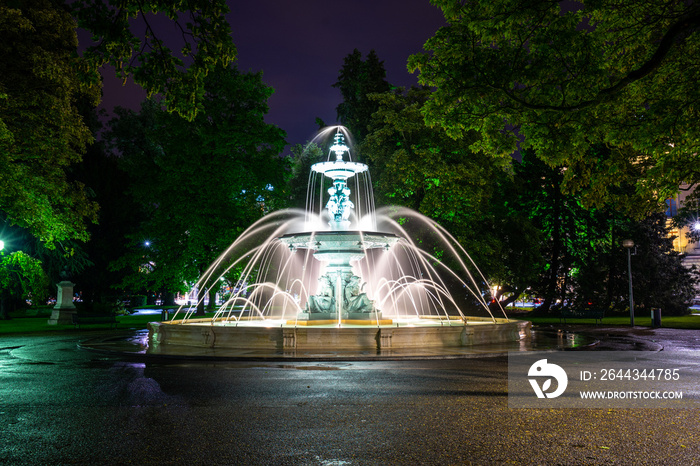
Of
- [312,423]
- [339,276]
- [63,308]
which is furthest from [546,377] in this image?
[63,308]

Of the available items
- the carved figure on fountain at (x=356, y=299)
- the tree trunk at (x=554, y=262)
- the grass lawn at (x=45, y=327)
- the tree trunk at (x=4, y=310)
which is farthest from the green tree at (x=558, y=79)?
the tree trunk at (x=4, y=310)

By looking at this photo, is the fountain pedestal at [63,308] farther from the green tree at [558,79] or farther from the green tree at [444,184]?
the green tree at [558,79]

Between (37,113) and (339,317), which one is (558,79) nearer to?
(339,317)

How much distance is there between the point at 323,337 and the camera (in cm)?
1351

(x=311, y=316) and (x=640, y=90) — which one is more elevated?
(x=640, y=90)

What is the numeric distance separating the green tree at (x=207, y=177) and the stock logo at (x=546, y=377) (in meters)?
21.8

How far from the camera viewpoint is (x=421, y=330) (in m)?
14.2

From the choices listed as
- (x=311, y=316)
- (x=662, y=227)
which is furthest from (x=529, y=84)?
(x=662, y=227)

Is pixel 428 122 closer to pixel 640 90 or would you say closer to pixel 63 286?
pixel 640 90

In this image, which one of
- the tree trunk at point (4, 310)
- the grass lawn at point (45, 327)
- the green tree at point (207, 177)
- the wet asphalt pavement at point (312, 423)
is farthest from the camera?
the tree trunk at point (4, 310)

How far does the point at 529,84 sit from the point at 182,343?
465 inches

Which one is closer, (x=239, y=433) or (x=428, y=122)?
(x=239, y=433)

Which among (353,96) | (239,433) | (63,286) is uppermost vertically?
(353,96)

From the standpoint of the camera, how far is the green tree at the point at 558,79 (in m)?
13.1
